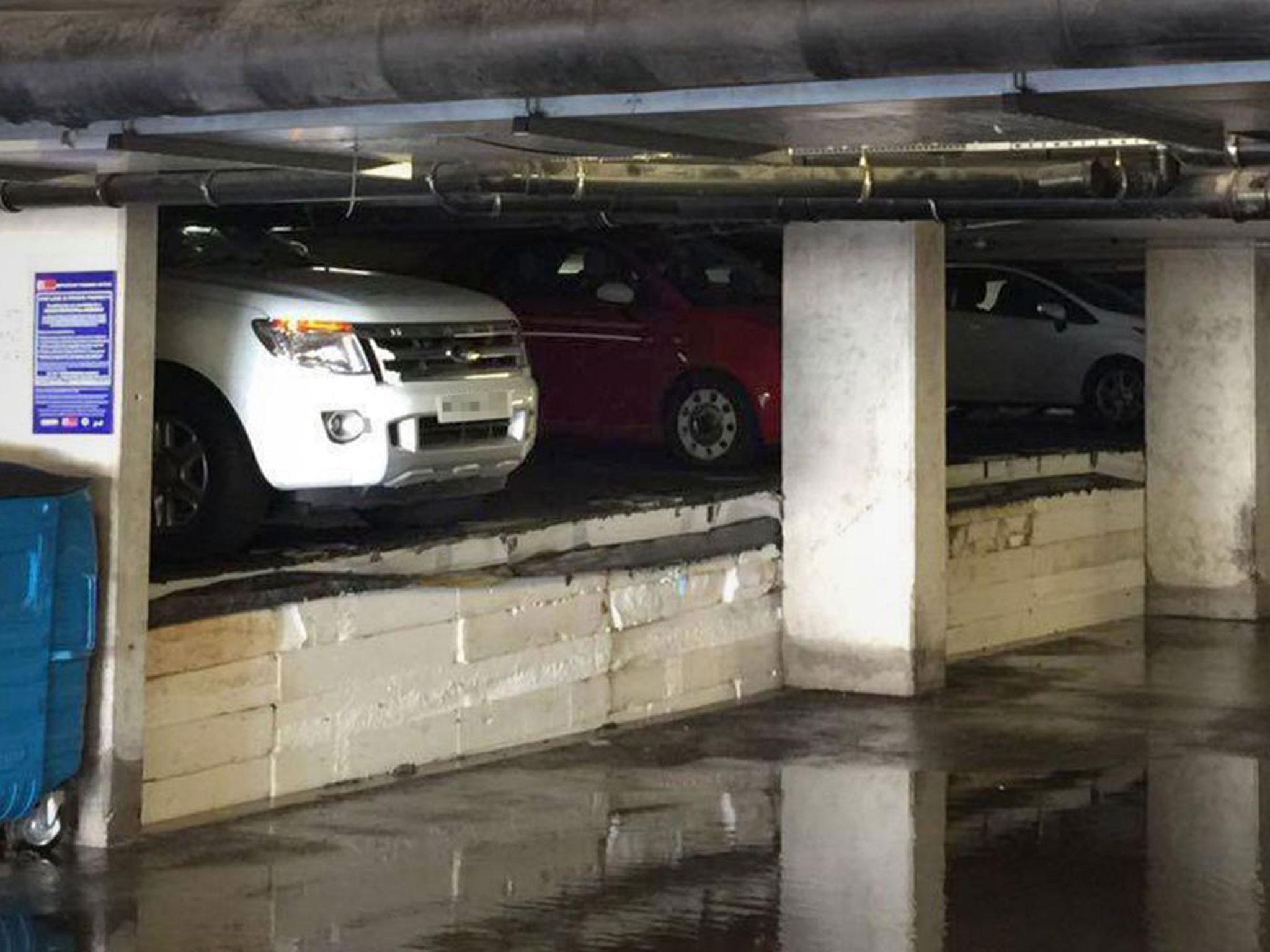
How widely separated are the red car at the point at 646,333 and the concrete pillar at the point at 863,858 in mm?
4846

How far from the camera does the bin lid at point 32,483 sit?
858 centimetres

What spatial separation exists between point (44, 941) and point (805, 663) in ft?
21.3

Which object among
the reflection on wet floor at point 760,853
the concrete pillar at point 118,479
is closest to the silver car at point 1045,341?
the reflection on wet floor at point 760,853

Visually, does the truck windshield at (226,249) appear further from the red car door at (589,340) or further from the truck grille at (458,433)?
the red car door at (589,340)

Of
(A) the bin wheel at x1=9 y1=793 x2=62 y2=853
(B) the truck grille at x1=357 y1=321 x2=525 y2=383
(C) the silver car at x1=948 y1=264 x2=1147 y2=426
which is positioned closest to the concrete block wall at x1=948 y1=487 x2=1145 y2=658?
(C) the silver car at x1=948 y1=264 x2=1147 y2=426

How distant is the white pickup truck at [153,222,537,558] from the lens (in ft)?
34.4

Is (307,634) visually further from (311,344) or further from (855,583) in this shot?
(855,583)

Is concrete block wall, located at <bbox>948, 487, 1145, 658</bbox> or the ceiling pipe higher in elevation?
the ceiling pipe

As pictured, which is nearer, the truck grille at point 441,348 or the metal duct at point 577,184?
the metal duct at point 577,184

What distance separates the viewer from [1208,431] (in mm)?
17188

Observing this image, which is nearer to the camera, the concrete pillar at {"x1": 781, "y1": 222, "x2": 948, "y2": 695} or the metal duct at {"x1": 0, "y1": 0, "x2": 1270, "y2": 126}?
the metal duct at {"x1": 0, "y1": 0, "x2": 1270, "y2": 126}

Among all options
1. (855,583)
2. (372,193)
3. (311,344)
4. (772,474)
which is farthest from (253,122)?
(772,474)

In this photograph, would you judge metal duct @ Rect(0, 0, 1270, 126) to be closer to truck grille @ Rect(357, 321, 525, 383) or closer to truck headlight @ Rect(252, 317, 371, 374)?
truck headlight @ Rect(252, 317, 371, 374)

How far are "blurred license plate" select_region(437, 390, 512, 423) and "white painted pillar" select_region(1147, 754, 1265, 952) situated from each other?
3509 millimetres
